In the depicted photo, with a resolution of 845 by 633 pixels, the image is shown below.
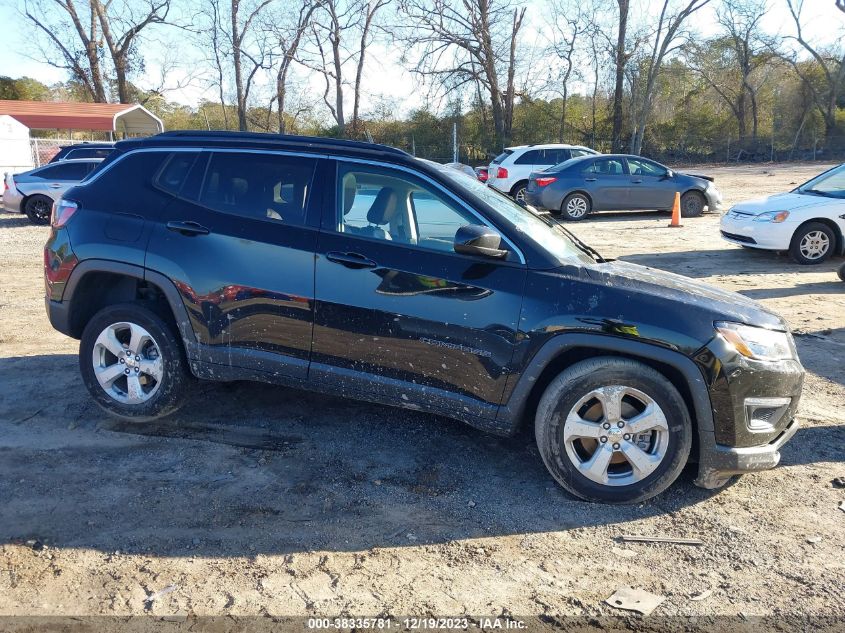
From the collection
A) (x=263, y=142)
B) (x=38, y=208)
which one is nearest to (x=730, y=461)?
(x=263, y=142)

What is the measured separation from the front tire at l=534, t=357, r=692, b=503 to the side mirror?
76 centimetres

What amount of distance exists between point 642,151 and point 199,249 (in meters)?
39.0

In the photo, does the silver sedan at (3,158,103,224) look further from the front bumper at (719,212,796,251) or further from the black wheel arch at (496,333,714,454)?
the black wheel arch at (496,333,714,454)

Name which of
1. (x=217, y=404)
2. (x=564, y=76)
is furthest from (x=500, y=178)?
(x=564, y=76)

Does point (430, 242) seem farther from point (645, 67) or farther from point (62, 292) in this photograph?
point (645, 67)

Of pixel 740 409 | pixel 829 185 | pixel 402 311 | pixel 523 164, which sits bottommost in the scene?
pixel 740 409

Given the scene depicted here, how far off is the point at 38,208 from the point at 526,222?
623 inches

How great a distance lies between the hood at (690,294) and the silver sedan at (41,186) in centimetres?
1543

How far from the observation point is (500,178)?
18.8 meters

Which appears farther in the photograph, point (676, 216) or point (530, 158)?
point (530, 158)

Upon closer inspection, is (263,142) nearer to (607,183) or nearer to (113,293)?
(113,293)

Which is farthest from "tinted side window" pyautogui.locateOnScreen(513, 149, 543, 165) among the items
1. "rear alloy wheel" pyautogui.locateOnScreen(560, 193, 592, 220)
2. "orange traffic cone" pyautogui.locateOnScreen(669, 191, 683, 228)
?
"orange traffic cone" pyautogui.locateOnScreen(669, 191, 683, 228)

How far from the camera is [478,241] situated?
369cm

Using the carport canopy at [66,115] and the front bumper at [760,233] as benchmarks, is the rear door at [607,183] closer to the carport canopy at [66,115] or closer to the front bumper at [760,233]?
the front bumper at [760,233]
